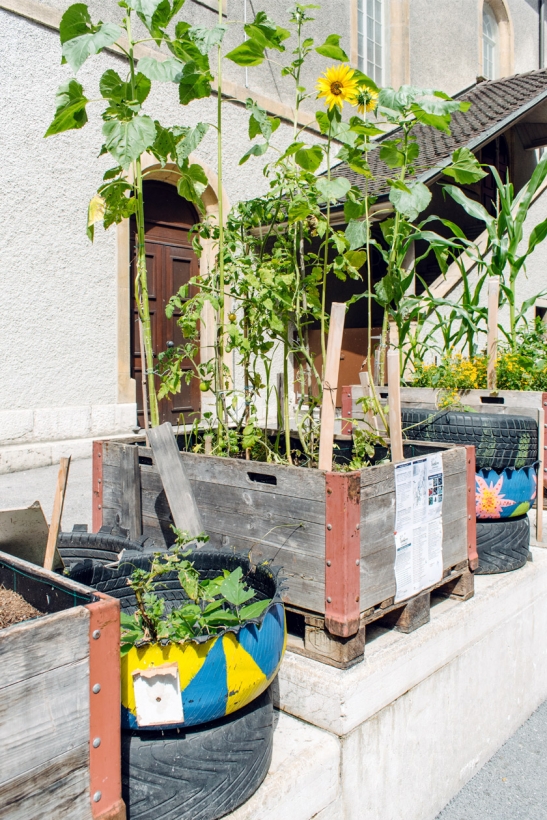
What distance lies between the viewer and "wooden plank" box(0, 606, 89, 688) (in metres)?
1.08

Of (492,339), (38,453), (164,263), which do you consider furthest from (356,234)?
(164,263)

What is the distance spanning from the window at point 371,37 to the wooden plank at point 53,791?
12074 mm

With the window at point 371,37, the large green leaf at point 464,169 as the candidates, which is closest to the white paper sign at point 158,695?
the large green leaf at point 464,169

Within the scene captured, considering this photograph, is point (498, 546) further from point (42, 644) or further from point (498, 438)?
point (42, 644)

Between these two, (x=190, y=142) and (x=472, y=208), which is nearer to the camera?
(x=190, y=142)

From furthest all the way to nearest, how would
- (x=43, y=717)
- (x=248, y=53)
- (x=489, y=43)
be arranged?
(x=489, y=43)
(x=248, y=53)
(x=43, y=717)

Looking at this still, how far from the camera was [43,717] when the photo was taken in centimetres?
112

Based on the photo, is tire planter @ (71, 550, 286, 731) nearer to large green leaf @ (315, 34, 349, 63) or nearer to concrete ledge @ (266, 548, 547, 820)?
concrete ledge @ (266, 548, 547, 820)

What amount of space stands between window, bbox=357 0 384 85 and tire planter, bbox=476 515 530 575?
10445 millimetres

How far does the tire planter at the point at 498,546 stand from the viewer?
2.88 metres

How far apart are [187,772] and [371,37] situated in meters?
12.7

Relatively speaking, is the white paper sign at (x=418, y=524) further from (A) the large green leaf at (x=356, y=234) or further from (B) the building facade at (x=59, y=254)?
(B) the building facade at (x=59, y=254)

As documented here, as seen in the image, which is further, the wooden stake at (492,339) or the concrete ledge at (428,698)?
the wooden stake at (492,339)

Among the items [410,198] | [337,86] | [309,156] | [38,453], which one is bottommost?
[38,453]
